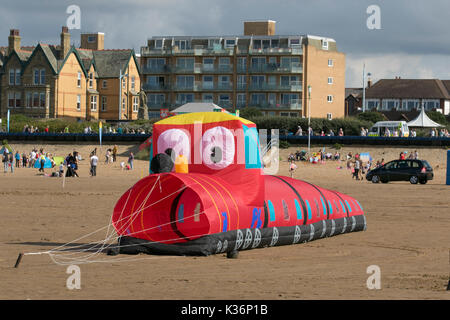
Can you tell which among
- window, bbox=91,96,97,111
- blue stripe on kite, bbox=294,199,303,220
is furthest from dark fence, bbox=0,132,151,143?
blue stripe on kite, bbox=294,199,303,220

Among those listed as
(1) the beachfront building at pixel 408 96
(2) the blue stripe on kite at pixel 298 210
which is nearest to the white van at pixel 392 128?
(2) the blue stripe on kite at pixel 298 210

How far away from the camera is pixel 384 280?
12992 millimetres

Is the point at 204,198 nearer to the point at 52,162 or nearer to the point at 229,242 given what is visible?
the point at 229,242

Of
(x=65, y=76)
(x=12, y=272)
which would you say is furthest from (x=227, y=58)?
(x=12, y=272)

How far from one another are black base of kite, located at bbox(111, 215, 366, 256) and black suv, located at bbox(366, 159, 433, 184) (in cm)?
2739

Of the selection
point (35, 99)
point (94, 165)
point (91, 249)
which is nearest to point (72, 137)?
point (94, 165)

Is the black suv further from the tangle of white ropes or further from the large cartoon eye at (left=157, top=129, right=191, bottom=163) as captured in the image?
the tangle of white ropes

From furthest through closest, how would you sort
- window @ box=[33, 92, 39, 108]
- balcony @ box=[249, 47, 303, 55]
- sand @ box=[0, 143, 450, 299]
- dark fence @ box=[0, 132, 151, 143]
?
balcony @ box=[249, 47, 303, 55] < window @ box=[33, 92, 39, 108] < dark fence @ box=[0, 132, 151, 143] < sand @ box=[0, 143, 450, 299]

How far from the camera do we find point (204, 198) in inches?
622

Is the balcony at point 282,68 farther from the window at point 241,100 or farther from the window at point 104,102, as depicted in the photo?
the window at point 104,102

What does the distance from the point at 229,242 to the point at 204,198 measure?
1.11 meters

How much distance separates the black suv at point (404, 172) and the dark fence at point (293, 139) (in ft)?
42.0

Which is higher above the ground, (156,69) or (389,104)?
(156,69)

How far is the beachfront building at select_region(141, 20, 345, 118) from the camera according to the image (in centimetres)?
9175
